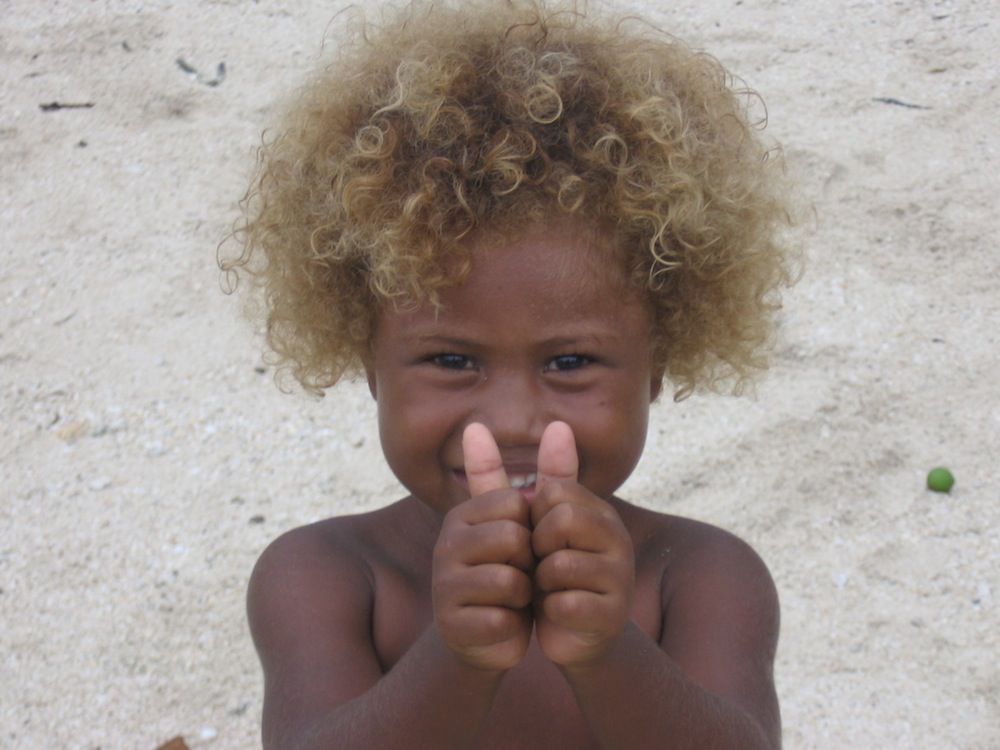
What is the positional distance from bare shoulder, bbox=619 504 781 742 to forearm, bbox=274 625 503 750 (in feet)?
1.22

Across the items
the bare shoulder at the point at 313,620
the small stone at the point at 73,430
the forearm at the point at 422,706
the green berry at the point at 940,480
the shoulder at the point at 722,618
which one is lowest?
the small stone at the point at 73,430

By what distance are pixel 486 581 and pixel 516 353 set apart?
0.39 meters

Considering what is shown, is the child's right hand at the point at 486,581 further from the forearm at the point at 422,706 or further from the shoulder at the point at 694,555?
the shoulder at the point at 694,555

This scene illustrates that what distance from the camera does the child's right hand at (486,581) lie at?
1.30 m

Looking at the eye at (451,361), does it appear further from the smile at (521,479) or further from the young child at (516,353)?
the smile at (521,479)

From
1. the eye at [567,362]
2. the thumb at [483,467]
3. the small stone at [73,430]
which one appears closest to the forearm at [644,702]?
the thumb at [483,467]

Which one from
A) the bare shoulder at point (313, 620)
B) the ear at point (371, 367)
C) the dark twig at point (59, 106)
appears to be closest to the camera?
the bare shoulder at point (313, 620)

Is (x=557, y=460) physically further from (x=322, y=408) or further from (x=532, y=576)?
(x=322, y=408)

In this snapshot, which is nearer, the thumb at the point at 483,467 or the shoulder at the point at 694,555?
the thumb at the point at 483,467

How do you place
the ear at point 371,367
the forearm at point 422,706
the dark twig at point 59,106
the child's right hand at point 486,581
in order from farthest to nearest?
the dark twig at point 59,106, the ear at point 371,367, the forearm at point 422,706, the child's right hand at point 486,581

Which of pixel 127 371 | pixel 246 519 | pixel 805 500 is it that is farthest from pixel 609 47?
pixel 127 371

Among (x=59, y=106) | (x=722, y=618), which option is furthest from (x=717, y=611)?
(x=59, y=106)

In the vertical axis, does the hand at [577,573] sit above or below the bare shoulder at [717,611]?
above

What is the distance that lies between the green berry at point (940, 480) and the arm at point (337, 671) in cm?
170
